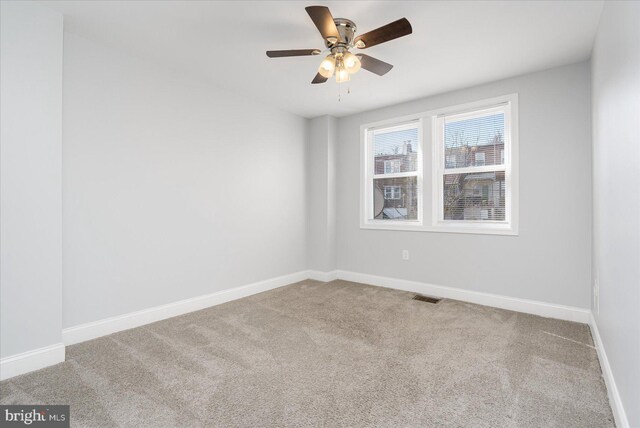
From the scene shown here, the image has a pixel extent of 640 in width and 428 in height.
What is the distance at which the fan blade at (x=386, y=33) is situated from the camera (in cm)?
189

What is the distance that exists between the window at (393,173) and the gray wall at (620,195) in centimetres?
204

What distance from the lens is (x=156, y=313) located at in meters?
3.04

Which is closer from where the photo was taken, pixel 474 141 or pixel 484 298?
pixel 484 298

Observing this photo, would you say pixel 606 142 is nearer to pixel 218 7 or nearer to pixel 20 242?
pixel 218 7

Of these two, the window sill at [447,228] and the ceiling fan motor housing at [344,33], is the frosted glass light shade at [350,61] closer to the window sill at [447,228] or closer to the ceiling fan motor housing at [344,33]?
the ceiling fan motor housing at [344,33]

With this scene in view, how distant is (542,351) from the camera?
2.38 m

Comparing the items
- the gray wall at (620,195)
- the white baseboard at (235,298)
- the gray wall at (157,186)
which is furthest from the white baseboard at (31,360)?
the gray wall at (620,195)

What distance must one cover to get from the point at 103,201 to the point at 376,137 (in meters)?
3.42

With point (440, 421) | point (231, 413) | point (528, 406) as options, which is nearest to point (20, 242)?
point (231, 413)

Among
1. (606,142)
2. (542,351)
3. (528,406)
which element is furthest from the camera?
(542,351)

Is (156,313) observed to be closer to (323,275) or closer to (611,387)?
(323,275)

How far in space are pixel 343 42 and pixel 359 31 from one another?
326 mm

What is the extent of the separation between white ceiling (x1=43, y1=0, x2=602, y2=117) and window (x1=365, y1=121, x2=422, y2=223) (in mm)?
882

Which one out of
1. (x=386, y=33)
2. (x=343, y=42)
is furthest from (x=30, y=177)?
(x=386, y=33)
